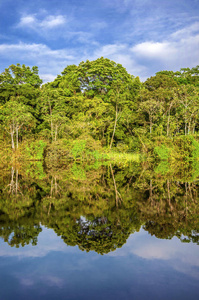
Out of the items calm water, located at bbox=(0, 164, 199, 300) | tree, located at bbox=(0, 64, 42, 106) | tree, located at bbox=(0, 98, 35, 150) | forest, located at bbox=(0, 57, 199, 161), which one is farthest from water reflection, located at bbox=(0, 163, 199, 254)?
tree, located at bbox=(0, 64, 42, 106)

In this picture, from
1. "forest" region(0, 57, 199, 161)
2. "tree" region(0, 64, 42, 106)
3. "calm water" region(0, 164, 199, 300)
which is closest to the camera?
"calm water" region(0, 164, 199, 300)

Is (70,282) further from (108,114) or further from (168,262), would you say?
(108,114)

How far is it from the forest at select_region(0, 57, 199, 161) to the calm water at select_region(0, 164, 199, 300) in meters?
16.0

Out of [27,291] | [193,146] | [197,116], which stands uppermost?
[197,116]

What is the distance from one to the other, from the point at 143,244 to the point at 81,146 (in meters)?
18.3

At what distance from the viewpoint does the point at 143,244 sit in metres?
4.15

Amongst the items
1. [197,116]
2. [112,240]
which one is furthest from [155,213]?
[197,116]

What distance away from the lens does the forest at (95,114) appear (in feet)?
75.2

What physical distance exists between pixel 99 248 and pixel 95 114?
28.3 metres

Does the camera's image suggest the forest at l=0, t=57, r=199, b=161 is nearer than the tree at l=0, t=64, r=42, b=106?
Yes

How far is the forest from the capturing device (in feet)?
75.2

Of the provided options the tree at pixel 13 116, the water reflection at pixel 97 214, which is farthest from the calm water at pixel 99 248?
the tree at pixel 13 116

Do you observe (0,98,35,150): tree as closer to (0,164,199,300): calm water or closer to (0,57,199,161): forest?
(0,57,199,161): forest

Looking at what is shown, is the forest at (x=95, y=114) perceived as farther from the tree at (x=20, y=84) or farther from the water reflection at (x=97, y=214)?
the water reflection at (x=97, y=214)
